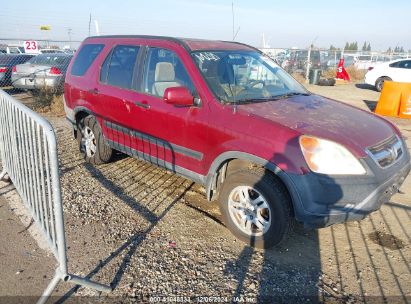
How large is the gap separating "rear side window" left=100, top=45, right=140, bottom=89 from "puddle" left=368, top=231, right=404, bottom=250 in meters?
3.29

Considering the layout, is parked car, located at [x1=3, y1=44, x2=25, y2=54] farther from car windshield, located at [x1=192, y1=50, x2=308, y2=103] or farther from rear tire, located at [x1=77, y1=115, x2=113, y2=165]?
car windshield, located at [x1=192, y1=50, x2=308, y2=103]

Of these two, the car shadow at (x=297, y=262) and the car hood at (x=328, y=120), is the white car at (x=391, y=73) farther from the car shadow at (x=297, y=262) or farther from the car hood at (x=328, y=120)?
the car hood at (x=328, y=120)

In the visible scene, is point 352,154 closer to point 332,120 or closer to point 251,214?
point 332,120

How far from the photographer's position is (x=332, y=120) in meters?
3.45

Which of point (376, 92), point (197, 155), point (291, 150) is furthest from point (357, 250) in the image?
point (376, 92)

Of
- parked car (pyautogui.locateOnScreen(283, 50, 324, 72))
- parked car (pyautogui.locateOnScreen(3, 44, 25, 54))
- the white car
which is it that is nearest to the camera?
the white car

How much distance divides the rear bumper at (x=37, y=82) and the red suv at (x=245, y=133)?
6.28 metres

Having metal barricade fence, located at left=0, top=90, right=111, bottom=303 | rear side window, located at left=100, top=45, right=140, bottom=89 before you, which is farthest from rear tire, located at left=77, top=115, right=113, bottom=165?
metal barricade fence, located at left=0, top=90, right=111, bottom=303

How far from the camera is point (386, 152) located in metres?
3.30

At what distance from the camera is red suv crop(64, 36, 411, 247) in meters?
3.00

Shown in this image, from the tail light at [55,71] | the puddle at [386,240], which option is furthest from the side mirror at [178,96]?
the tail light at [55,71]

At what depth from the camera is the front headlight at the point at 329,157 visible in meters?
2.97

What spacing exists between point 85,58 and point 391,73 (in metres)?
14.6

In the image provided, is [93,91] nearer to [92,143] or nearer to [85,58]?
[85,58]
